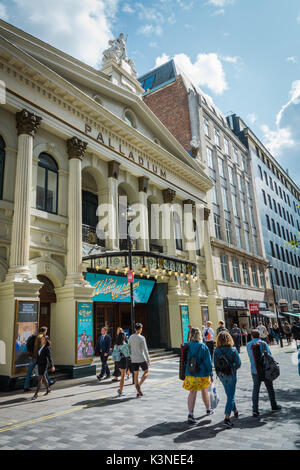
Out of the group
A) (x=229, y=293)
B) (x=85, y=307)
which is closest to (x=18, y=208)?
(x=85, y=307)

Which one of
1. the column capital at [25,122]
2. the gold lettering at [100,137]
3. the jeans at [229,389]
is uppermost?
the gold lettering at [100,137]

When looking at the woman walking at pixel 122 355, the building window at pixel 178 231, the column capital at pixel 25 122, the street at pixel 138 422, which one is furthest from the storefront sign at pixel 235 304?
the column capital at pixel 25 122

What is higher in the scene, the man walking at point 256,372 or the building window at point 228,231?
the building window at point 228,231

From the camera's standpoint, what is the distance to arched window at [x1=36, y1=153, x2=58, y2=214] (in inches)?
562

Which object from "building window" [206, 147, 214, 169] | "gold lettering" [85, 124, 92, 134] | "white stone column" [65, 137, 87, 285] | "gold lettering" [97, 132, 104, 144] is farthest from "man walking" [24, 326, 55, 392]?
"building window" [206, 147, 214, 169]

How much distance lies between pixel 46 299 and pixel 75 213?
3.95 meters

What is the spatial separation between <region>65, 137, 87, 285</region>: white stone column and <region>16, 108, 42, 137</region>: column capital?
2191mm

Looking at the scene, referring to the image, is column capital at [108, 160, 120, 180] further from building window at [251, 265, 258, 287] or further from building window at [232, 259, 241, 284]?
building window at [251, 265, 258, 287]

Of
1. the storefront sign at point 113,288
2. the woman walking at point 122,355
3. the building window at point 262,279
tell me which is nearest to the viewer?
the woman walking at point 122,355

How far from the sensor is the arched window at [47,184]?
1428cm

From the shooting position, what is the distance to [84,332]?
1337 centimetres

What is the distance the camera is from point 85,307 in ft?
44.9

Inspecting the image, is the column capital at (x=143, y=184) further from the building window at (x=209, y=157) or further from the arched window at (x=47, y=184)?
the building window at (x=209, y=157)

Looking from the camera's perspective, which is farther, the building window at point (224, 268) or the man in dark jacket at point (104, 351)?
the building window at point (224, 268)
